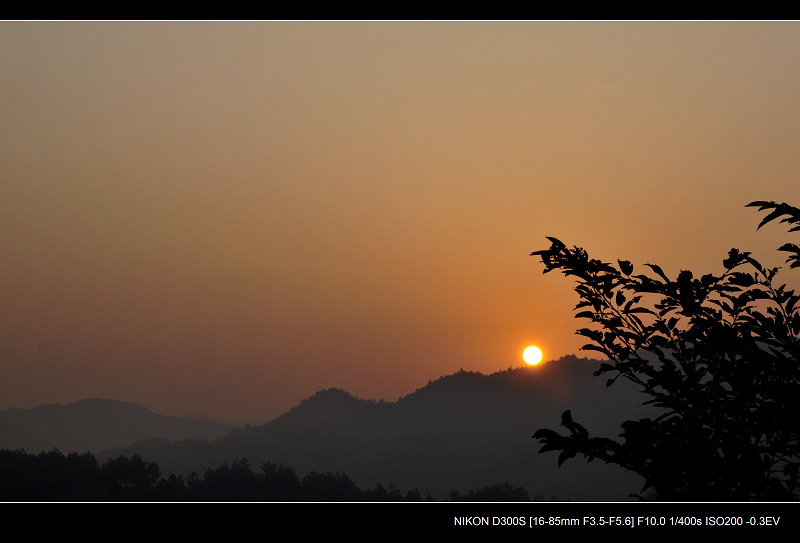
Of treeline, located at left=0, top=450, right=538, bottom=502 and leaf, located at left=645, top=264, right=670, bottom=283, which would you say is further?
treeline, located at left=0, top=450, right=538, bottom=502

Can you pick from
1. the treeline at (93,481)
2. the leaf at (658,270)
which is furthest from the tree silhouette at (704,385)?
the treeline at (93,481)

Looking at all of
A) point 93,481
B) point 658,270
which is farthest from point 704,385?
point 93,481

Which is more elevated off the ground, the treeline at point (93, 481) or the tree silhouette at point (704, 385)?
the tree silhouette at point (704, 385)

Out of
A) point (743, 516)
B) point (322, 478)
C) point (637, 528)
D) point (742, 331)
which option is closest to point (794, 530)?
point (743, 516)

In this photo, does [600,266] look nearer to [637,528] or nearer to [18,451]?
[637,528]

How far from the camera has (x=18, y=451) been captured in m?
130

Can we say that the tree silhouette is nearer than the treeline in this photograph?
Yes

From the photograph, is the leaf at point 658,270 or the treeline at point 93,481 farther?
the treeline at point 93,481

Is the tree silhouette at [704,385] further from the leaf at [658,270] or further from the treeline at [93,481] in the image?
the treeline at [93,481]

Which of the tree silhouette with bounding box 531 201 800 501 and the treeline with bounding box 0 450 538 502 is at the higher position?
the tree silhouette with bounding box 531 201 800 501

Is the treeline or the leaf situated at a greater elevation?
the leaf

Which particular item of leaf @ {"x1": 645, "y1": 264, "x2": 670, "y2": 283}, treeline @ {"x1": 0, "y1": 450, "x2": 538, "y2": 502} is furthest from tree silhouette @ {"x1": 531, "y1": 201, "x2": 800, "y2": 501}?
treeline @ {"x1": 0, "y1": 450, "x2": 538, "y2": 502}

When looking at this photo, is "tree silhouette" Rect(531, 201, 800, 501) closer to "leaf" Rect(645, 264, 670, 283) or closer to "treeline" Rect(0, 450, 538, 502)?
"leaf" Rect(645, 264, 670, 283)

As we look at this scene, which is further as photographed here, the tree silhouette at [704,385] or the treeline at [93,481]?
the treeline at [93,481]
